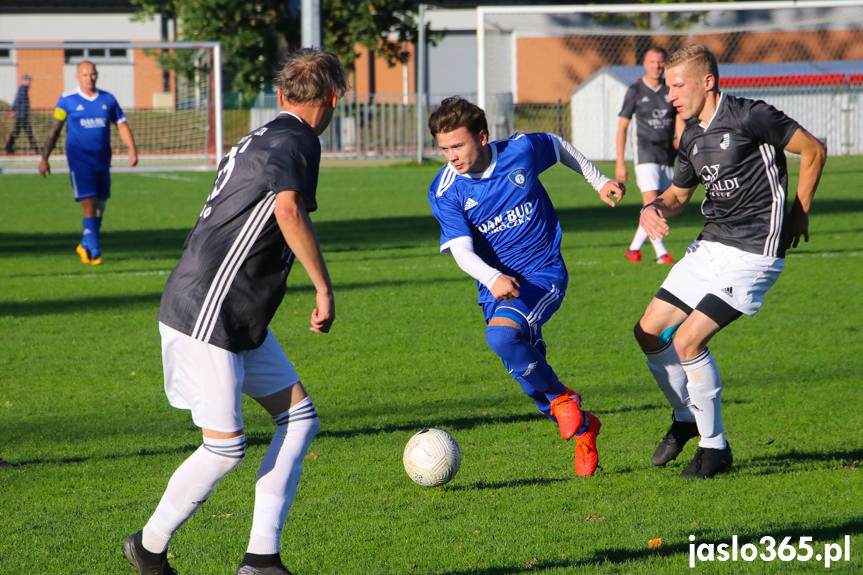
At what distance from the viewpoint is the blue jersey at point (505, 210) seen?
548 centimetres

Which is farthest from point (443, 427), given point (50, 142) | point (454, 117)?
point (50, 142)

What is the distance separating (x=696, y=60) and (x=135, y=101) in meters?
24.4

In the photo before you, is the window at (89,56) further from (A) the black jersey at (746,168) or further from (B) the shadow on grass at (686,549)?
(B) the shadow on grass at (686,549)

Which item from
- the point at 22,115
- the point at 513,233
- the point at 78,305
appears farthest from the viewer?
the point at 22,115

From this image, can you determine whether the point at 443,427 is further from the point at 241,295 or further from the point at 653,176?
the point at 653,176

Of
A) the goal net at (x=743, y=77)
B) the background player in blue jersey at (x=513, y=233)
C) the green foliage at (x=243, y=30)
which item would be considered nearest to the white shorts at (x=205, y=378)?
the background player in blue jersey at (x=513, y=233)

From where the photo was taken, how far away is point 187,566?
4.13 meters

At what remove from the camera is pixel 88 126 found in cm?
1291

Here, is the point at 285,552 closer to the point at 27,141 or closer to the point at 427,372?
the point at 427,372

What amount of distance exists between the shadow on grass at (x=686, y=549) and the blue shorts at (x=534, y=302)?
58.9 inches

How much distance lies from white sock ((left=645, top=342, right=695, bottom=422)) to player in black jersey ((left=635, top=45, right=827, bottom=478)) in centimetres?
10

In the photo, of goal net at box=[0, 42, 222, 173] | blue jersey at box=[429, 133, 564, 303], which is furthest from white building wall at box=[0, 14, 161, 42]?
blue jersey at box=[429, 133, 564, 303]

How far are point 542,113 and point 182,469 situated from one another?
2657 cm

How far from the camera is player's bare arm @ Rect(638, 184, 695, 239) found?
5121 millimetres
